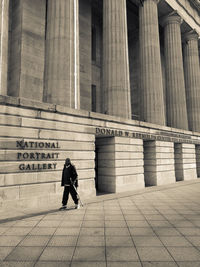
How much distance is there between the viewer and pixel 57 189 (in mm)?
10422

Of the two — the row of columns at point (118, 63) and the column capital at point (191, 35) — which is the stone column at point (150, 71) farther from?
the column capital at point (191, 35)

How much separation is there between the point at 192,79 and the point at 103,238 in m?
27.4

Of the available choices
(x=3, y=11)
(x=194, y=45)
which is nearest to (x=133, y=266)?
(x=3, y=11)

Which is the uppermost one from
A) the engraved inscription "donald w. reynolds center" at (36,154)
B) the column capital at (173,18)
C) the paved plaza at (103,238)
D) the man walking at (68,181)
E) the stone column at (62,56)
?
the column capital at (173,18)

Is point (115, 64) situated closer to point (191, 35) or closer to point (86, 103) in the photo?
point (86, 103)

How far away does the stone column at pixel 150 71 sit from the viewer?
768 inches

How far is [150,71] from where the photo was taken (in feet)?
65.1

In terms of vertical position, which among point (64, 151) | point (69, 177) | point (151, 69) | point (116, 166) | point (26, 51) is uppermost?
point (26, 51)

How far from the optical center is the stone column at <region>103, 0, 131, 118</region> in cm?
1592

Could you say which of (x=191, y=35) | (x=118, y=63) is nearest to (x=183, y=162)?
(x=118, y=63)

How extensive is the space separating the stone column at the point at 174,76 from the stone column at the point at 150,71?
4326mm

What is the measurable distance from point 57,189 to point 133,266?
687 centimetres

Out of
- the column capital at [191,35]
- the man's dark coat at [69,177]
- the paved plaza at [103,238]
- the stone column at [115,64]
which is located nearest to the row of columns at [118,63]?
the stone column at [115,64]

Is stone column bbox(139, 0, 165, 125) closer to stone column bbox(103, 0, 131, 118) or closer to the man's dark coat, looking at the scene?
stone column bbox(103, 0, 131, 118)
